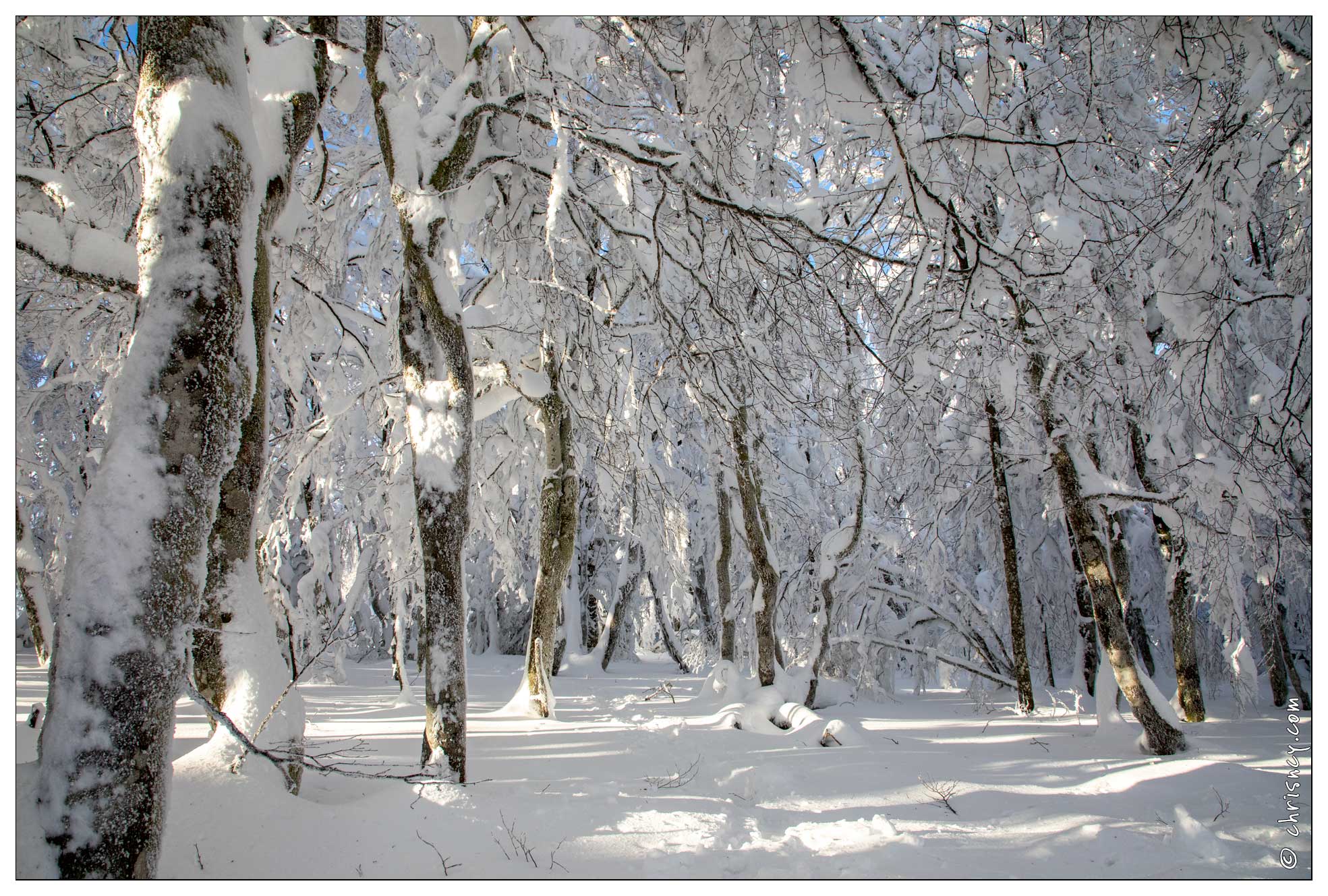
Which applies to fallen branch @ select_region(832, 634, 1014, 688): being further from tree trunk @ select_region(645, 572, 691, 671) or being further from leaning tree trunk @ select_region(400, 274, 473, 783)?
tree trunk @ select_region(645, 572, 691, 671)

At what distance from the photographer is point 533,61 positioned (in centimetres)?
464

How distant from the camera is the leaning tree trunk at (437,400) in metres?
4.00

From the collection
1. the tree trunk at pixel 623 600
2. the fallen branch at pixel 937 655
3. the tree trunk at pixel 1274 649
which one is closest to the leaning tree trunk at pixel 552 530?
the fallen branch at pixel 937 655

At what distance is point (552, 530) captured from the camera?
7.94 meters

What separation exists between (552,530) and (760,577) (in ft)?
10.3

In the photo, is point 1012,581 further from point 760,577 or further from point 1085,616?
point 760,577

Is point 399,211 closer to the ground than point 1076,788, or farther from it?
farther from it

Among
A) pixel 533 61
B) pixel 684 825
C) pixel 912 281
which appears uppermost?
pixel 533 61

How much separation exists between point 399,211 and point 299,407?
2126mm

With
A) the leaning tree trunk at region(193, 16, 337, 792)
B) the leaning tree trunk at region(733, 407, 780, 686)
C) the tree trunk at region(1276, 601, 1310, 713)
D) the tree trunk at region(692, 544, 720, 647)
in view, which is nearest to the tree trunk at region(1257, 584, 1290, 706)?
the tree trunk at region(1276, 601, 1310, 713)

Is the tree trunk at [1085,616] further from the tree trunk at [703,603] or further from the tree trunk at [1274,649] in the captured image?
the tree trunk at [703,603]

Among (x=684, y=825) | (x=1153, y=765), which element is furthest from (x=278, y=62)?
(x=1153, y=765)

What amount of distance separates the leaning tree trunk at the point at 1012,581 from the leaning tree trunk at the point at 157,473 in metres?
8.59
